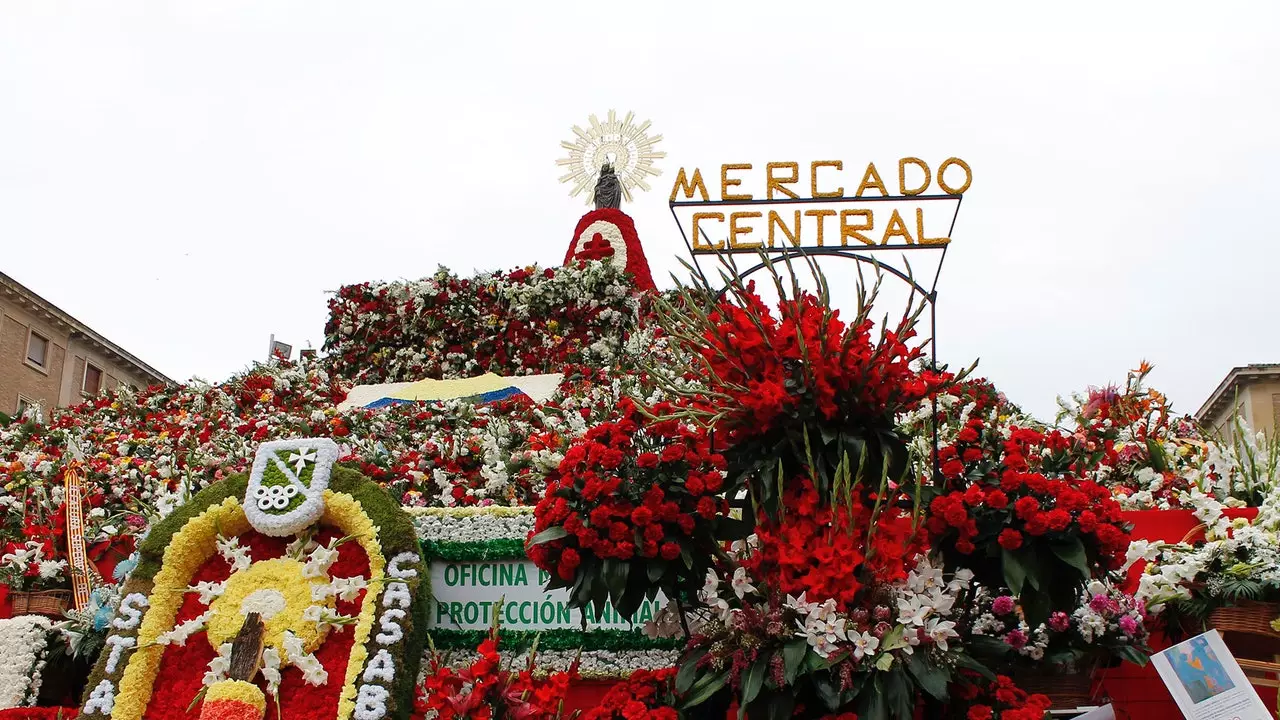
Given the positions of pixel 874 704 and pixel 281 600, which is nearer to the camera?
pixel 874 704

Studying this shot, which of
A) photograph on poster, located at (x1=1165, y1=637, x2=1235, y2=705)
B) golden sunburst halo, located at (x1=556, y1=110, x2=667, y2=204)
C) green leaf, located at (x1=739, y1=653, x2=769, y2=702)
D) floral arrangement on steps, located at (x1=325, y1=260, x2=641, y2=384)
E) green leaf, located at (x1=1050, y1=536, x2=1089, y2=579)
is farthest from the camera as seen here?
golden sunburst halo, located at (x1=556, y1=110, x2=667, y2=204)

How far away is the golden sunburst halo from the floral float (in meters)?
11.8

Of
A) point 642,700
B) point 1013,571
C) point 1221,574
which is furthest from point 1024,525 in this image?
point 642,700

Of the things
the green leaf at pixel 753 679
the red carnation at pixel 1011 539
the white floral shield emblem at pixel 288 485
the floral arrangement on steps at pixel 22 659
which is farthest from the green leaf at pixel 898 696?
the floral arrangement on steps at pixel 22 659

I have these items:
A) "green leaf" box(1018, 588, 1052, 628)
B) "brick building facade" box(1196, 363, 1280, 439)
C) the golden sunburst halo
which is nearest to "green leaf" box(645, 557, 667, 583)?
"green leaf" box(1018, 588, 1052, 628)

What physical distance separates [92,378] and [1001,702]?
36315mm

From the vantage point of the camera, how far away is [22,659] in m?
6.82

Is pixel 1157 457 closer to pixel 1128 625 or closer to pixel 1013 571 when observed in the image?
pixel 1128 625

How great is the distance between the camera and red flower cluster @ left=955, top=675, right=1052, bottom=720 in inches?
190

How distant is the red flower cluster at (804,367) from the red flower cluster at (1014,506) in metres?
0.39

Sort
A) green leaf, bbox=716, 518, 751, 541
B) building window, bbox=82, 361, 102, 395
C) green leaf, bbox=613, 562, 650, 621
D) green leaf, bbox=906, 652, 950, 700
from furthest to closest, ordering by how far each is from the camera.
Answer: building window, bbox=82, 361, 102, 395 → green leaf, bbox=716, 518, 751, 541 → green leaf, bbox=613, 562, 650, 621 → green leaf, bbox=906, 652, 950, 700

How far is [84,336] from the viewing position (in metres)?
34.7

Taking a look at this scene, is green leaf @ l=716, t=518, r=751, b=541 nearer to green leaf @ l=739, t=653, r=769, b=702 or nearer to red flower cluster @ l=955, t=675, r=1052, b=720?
green leaf @ l=739, t=653, r=769, b=702

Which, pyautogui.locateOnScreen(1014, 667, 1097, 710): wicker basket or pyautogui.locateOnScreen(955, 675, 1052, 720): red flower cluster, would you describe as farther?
pyautogui.locateOnScreen(1014, 667, 1097, 710): wicker basket
